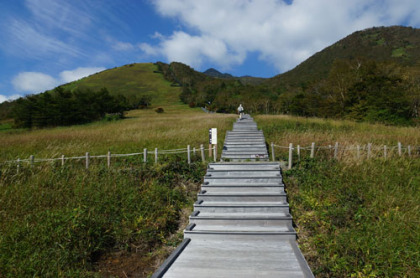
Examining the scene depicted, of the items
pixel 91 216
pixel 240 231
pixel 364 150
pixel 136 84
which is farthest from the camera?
pixel 136 84

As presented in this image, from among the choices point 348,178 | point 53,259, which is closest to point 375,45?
point 348,178

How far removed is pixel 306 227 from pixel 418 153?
861cm

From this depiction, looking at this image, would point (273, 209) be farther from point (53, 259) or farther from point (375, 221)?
point (53, 259)

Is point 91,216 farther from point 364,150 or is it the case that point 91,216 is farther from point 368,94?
point 368,94

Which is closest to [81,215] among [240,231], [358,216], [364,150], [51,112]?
[240,231]

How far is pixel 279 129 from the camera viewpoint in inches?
689

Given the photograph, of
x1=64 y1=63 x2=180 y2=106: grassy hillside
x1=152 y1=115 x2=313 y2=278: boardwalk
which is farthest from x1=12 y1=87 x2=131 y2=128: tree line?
x1=64 y1=63 x2=180 y2=106: grassy hillside

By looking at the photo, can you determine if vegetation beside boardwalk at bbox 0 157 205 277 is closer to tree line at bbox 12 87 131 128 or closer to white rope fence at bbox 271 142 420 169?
white rope fence at bbox 271 142 420 169

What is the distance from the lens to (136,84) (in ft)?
389

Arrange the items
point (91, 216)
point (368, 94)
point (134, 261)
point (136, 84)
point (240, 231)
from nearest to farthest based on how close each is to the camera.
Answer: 1. point (134, 261)
2. point (240, 231)
3. point (91, 216)
4. point (368, 94)
5. point (136, 84)

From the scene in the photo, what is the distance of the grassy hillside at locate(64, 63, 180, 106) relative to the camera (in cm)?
9678

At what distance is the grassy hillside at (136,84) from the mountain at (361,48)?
46.6m

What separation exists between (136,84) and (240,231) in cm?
12260

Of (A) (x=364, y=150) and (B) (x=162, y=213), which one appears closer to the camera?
(B) (x=162, y=213)
